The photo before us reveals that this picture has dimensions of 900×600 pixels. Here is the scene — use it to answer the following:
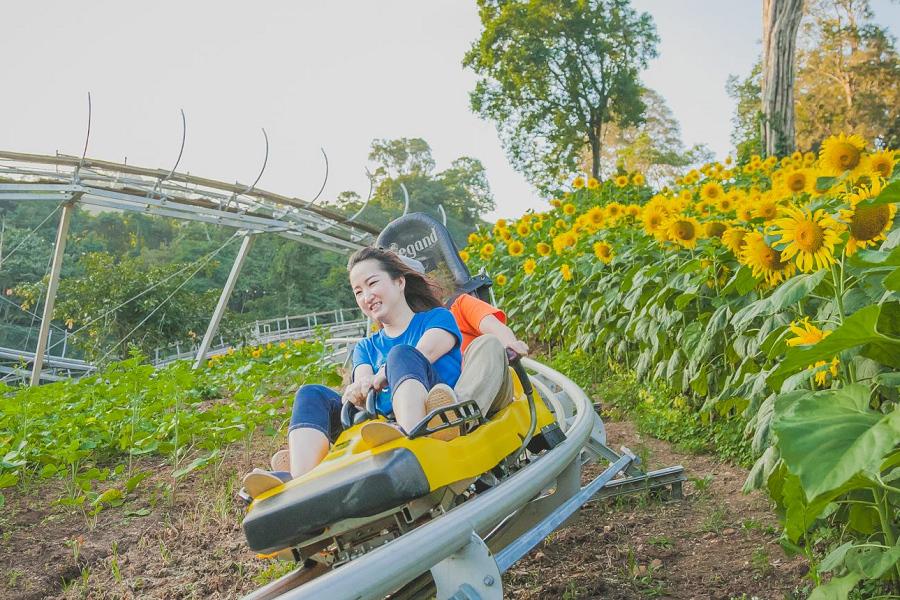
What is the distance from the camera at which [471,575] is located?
5.81 ft

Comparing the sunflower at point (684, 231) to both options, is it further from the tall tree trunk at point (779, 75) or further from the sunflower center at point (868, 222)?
the tall tree trunk at point (779, 75)

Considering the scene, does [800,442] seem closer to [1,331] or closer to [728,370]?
[728,370]

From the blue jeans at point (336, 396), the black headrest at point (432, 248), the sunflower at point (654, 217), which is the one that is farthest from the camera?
the sunflower at point (654, 217)

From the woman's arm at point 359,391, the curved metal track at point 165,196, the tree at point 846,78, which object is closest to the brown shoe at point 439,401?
the woman's arm at point 359,391

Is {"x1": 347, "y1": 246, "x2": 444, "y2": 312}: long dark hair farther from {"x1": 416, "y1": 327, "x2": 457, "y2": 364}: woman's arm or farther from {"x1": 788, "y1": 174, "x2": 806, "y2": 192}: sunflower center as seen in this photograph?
{"x1": 788, "y1": 174, "x2": 806, "y2": 192}: sunflower center

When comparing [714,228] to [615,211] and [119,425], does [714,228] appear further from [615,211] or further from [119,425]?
[119,425]

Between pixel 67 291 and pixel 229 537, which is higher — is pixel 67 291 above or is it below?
above

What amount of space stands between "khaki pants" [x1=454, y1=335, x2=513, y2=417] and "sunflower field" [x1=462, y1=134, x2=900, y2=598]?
2.76ft

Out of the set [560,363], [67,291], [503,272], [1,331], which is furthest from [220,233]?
[560,363]

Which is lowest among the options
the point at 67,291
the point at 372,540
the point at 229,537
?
the point at 229,537

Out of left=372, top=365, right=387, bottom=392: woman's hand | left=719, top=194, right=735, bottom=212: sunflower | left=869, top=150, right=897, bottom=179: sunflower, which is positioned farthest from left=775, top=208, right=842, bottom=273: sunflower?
left=719, top=194, right=735, bottom=212: sunflower

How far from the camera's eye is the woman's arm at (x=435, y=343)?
277 centimetres

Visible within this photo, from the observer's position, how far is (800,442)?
1.29 metres

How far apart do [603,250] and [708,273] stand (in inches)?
62.2
